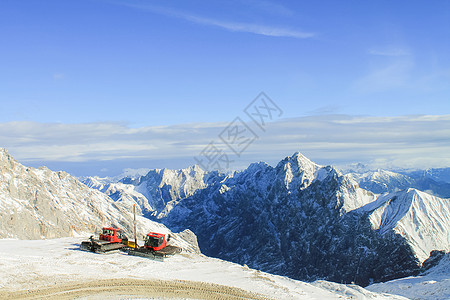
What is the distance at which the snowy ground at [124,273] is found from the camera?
35562mm

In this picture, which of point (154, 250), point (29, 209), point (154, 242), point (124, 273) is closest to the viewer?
point (124, 273)

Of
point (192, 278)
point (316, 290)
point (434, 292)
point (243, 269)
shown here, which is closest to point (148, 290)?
point (192, 278)

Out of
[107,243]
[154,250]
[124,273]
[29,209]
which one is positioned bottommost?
[29,209]

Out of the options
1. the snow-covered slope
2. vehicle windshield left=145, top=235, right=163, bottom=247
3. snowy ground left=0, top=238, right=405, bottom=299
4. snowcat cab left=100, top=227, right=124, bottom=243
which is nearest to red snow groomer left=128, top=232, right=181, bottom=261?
vehicle windshield left=145, top=235, right=163, bottom=247

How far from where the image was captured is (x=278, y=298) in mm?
36531

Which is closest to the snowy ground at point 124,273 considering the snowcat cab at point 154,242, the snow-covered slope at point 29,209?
the snowcat cab at point 154,242

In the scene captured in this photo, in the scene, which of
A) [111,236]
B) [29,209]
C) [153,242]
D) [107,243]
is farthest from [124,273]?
[29,209]

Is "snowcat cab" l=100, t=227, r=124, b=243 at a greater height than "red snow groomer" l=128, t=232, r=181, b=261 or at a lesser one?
greater

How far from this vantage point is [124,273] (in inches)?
1570

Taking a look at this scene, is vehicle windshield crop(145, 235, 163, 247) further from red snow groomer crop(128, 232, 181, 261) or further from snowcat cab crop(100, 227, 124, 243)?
snowcat cab crop(100, 227, 124, 243)

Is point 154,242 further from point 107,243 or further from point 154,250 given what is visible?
point 107,243

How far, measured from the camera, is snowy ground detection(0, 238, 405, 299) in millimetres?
35562

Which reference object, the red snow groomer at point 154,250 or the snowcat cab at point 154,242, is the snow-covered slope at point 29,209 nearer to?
the red snow groomer at point 154,250

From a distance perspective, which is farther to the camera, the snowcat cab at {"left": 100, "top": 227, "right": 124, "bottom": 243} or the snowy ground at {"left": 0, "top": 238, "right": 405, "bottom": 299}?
the snowcat cab at {"left": 100, "top": 227, "right": 124, "bottom": 243}
